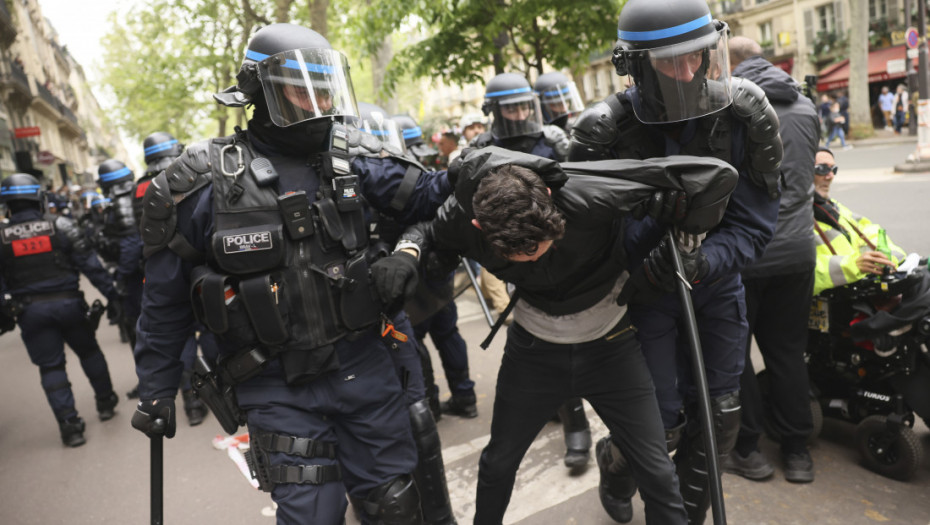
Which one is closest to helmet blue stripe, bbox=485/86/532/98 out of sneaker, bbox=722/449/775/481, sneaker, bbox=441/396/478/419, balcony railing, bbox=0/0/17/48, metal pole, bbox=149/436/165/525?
sneaker, bbox=441/396/478/419

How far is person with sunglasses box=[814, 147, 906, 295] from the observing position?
3.32 m

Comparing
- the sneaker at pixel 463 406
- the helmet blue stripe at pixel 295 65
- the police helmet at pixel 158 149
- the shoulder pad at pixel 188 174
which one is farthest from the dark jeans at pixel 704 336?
the police helmet at pixel 158 149

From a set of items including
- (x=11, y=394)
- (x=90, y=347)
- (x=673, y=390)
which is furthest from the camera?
(x=11, y=394)

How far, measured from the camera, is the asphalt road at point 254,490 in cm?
306

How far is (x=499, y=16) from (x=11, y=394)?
6.34 m

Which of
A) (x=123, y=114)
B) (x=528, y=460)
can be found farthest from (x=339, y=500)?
(x=123, y=114)

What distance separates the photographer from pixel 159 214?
2312mm

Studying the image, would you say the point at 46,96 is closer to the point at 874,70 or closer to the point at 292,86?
the point at 874,70

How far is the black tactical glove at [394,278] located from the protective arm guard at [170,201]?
63cm

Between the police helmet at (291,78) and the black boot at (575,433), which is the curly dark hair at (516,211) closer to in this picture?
the police helmet at (291,78)

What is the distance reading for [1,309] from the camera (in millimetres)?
5250

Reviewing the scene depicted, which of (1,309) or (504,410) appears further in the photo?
(1,309)

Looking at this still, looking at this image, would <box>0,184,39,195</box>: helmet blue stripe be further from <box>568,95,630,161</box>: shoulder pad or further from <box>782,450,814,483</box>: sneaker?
<box>782,450,814,483</box>: sneaker

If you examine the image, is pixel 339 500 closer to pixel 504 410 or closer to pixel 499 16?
pixel 504 410
